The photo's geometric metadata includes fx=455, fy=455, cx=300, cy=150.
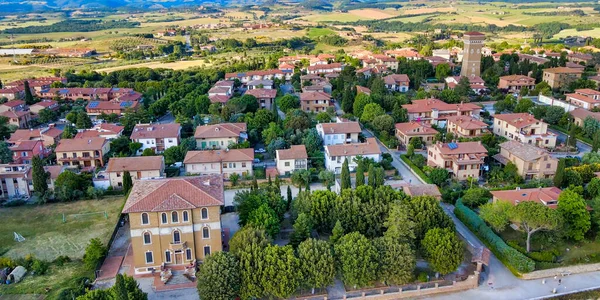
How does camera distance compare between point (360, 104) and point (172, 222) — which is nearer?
point (172, 222)

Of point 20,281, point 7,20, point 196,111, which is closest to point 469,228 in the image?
point 20,281

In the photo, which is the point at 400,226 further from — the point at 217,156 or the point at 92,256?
the point at 217,156

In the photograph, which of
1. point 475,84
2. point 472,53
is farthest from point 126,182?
point 472,53

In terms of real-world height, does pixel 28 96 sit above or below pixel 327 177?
above

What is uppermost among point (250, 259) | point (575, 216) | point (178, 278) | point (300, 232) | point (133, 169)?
point (133, 169)

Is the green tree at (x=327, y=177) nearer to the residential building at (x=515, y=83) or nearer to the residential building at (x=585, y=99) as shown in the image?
the residential building at (x=585, y=99)

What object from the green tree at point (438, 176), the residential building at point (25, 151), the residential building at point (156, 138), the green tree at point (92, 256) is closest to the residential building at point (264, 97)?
the residential building at point (156, 138)
